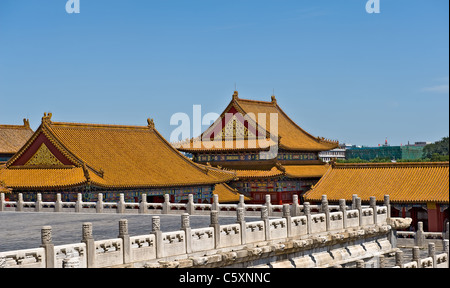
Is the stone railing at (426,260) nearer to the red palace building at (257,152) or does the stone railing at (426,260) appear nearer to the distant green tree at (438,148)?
the red palace building at (257,152)

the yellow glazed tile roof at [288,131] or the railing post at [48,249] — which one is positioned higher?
the yellow glazed tile roof at [288,131]

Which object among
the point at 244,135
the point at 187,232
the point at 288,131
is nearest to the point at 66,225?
the point at 187,232

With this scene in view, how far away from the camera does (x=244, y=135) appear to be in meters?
66.2

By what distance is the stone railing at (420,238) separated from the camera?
48.4 meters

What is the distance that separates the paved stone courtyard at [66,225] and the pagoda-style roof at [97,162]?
9.75 meters

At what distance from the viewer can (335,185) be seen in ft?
191

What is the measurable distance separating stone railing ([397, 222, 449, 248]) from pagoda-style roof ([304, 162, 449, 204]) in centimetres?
297

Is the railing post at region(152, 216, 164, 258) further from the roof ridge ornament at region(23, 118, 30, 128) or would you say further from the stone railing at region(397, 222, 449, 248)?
the roof ridge ornament at region(23, 118, 30, 128)

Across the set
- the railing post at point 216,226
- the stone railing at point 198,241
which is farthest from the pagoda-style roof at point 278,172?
the railing post at point 216,226

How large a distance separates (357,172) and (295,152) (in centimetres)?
953

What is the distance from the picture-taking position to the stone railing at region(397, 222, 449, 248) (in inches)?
1906
